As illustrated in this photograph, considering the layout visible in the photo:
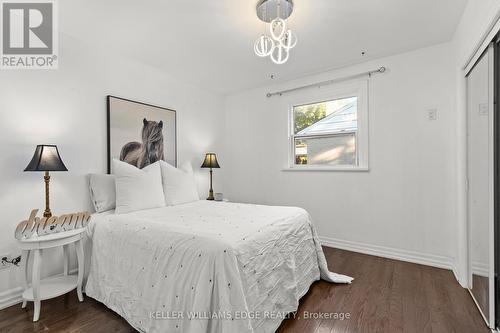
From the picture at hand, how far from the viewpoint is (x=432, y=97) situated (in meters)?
2.69

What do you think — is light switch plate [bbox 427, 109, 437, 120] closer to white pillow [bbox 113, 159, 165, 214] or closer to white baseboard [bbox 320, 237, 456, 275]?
white baseboard [bbox 320, 237, 456, 275]

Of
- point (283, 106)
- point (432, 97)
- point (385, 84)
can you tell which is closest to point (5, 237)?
point (283, 106)

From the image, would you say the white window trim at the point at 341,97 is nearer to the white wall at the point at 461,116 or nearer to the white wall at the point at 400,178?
the white wall at the point at 400,178

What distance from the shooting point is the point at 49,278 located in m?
2.16

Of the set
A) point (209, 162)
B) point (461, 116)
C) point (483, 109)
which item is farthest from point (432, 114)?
point (209, 162)

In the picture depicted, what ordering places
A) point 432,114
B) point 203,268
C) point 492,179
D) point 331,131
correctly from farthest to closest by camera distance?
point 331,131 < point 432,114 < point 492,179 < point 203,268

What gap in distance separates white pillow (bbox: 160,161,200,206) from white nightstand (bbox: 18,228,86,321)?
896 millimetres

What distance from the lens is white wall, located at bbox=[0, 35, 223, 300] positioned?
6.61 feet

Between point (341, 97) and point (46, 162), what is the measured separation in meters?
3.28

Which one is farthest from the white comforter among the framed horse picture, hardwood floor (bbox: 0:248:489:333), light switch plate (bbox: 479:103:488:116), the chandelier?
light switch plate (bbox: 479:103:488:116)

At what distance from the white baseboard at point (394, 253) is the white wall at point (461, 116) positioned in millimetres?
234

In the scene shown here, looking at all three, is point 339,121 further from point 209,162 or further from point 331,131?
point 209,162

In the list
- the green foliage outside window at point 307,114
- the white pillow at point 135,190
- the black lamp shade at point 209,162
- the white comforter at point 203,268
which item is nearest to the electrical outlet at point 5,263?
the white comforter at point 203,268

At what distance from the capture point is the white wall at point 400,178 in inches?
104
